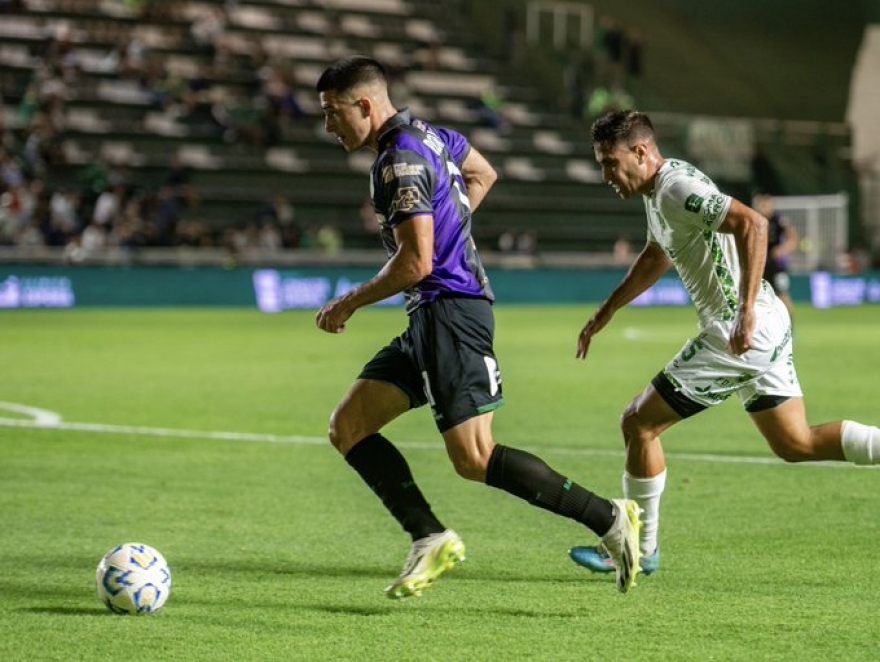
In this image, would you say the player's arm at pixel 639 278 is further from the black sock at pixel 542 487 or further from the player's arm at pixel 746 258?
the black sock at pixel 542 487

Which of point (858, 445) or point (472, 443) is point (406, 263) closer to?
point (472, 443)

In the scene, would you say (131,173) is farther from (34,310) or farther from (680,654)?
(680,654)

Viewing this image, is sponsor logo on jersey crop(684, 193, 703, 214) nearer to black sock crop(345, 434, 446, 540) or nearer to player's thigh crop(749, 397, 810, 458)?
player's thigh crop(749, 397, 810, 458)

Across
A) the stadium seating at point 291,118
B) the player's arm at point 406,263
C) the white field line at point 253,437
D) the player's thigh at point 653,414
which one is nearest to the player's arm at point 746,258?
the player's thigh at point 653,414

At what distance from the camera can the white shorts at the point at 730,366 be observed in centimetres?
665

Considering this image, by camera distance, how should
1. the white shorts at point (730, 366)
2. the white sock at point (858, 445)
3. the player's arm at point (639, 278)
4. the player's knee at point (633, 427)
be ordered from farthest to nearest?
the player's arm at point (639, 278), the white sock at point (858, 445), the player's knee at point (633, 427), the white shorts at point (730, 366)

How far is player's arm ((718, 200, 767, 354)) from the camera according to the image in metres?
6.26

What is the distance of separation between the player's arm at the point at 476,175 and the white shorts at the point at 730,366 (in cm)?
112

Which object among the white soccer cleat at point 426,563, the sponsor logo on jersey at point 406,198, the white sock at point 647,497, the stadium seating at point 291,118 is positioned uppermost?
the sponsor logo on jersey at point 406,198

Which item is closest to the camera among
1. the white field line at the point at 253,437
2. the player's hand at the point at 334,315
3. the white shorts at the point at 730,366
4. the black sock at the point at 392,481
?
the player's hand at the point at 334,315

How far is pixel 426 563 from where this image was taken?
6008 millimetres

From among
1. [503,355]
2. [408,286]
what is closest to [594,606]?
[408,286]

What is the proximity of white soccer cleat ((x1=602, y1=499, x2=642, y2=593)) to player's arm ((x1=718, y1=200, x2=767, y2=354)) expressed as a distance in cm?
89

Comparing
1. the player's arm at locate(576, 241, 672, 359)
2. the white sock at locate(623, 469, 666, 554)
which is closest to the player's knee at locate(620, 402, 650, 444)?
the white sock at locate(623, 469, 666, 554)
